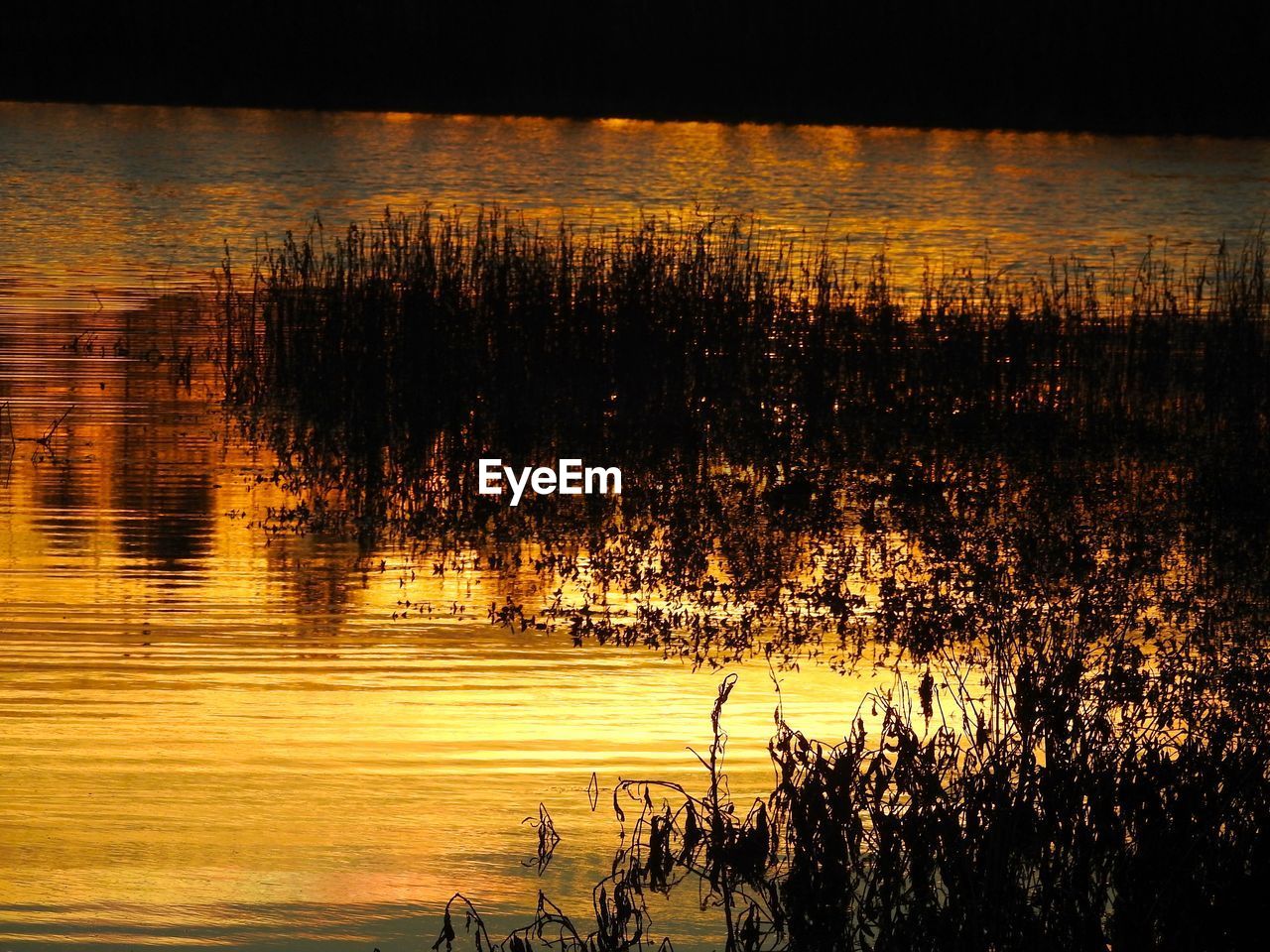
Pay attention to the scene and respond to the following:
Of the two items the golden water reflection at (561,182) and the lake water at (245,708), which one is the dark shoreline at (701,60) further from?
the lake water at (245,708)

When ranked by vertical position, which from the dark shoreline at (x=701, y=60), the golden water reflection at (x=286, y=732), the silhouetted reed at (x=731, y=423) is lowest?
the golden water reflection at (x=286, y=732)

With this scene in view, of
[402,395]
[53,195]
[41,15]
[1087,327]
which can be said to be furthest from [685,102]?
[402,395]

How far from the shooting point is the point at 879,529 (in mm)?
7430

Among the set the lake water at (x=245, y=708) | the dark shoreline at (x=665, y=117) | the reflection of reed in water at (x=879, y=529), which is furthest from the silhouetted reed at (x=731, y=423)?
the dark shoreline at (x=665, y=117)

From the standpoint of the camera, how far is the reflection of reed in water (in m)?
3.79

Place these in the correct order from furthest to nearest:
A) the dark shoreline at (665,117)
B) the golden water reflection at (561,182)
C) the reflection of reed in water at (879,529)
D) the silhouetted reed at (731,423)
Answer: the dark shoreline at (665,117)
the golden water reflection at (561,182)
the silhouetted reed at (731,423)
the reflection of reed in water at (879,529)

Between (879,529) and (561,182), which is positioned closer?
(879,529)

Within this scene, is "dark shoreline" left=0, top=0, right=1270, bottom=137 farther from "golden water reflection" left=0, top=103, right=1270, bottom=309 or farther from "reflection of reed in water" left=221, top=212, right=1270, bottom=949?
"reflection of reed in water" left=221, top=212, right=1270, bottom=949

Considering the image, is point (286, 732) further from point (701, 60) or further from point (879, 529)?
point (701, 60)

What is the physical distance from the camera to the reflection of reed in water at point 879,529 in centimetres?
379

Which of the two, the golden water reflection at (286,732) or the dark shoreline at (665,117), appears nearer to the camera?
the golden water reflection at (286,732)

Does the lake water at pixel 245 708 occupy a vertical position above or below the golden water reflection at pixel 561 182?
below

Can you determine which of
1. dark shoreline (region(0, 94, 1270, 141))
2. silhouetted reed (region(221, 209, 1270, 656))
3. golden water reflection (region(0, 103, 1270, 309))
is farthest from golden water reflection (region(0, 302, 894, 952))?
dark shoreline (region(0, 94, 1270, 141))

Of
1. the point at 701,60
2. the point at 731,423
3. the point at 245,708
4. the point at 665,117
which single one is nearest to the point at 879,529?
the point at 731,423
